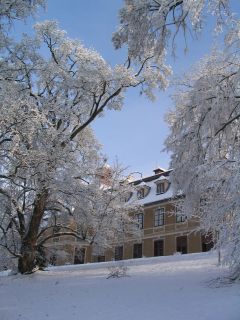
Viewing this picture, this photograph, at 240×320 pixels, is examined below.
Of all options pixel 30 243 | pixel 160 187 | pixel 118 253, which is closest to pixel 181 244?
pixel 160 187

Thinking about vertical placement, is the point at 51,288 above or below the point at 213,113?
below

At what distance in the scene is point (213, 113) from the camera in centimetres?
1514

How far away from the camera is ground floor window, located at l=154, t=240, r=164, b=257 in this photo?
43.5 metres

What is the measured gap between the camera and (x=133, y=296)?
12891 mm

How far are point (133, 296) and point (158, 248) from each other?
31679 millimetres

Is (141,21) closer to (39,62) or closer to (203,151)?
(203,151)

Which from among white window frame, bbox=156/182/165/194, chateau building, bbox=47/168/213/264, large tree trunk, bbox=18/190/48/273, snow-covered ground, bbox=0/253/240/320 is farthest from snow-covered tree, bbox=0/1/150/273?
white window frame, bbox=156/182/165/194

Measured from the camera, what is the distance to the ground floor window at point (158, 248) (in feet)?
143

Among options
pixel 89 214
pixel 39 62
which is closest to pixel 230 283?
pixel 89 214

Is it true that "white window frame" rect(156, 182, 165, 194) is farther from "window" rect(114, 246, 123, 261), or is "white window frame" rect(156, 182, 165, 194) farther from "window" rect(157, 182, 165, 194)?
"window" rect(114, 246, 123, 261)

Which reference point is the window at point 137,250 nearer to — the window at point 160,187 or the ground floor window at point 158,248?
the ground floor window at point 158,248

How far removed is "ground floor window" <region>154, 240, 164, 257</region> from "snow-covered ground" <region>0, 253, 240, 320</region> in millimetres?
24843

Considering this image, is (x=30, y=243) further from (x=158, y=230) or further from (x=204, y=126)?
(x=158, y=230)

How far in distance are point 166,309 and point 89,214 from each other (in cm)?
1128
